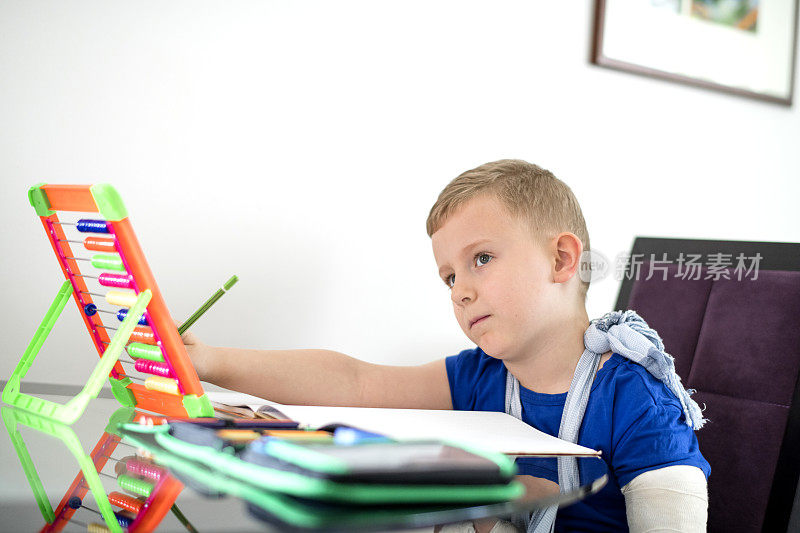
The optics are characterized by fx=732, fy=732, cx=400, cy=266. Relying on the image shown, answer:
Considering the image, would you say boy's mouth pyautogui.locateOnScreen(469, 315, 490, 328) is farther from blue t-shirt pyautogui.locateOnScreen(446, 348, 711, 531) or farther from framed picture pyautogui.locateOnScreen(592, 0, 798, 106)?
framed picture pyautogui.locateOnScreen(592, 0, 798, 106)

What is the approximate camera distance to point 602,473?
62 centimetres

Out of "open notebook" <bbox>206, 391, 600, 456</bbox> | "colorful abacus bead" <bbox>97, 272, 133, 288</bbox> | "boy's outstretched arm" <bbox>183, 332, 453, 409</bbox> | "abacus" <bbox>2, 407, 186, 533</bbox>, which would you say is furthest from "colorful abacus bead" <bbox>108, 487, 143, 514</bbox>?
"boy's outstretched arm" <bbox>183, 332, 453, 409</bbox>

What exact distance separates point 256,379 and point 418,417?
26 cm

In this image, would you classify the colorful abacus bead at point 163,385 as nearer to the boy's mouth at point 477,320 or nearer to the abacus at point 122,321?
the abacus at point 122,321

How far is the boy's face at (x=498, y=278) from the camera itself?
0.94 m

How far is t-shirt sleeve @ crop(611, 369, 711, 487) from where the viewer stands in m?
0.79

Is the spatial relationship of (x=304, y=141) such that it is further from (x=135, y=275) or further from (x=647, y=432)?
(x=647, y=432)

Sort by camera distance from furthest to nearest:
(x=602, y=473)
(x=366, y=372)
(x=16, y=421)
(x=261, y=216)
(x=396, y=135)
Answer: (x=396, y=135), (x=261, y=216), (x=366, y=372), (x=16, y=421), (x=602, y=473)

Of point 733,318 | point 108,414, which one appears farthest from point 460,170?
point 108,414

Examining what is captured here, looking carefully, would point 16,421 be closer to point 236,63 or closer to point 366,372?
point 366,372

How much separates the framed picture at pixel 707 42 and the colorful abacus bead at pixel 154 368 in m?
1.07

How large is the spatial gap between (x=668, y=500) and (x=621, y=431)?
117 millimetres

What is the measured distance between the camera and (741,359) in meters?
1.10

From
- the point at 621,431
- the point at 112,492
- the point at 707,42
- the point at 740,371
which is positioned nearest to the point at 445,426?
the point at 621,431
